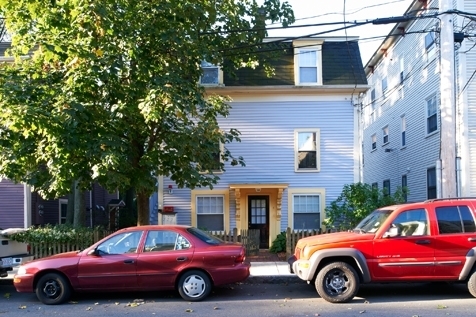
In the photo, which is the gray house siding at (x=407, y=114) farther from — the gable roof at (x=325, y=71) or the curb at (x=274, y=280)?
the curb at (x=274, y=280)

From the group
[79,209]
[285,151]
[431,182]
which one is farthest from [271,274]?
[431,182]

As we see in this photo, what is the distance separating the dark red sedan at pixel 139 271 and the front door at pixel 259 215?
8565 millimetres

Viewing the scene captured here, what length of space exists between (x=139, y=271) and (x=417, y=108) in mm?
14495

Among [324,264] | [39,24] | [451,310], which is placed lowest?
[451,310]

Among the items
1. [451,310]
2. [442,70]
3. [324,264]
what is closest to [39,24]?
[324,264]

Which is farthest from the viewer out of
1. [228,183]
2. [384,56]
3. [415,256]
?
[384,56]

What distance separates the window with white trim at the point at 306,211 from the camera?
17.6m

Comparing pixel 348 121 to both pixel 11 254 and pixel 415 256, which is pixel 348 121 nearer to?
pixel 415 256

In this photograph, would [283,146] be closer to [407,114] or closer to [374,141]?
[407,114]

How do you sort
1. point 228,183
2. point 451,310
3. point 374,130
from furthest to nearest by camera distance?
point 374,130
point 228,183
point 451,310

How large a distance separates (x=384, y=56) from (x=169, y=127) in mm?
16183

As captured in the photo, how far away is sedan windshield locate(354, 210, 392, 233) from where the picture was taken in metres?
9.29

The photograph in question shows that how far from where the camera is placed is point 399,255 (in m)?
8.83

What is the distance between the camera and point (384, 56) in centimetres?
2486
